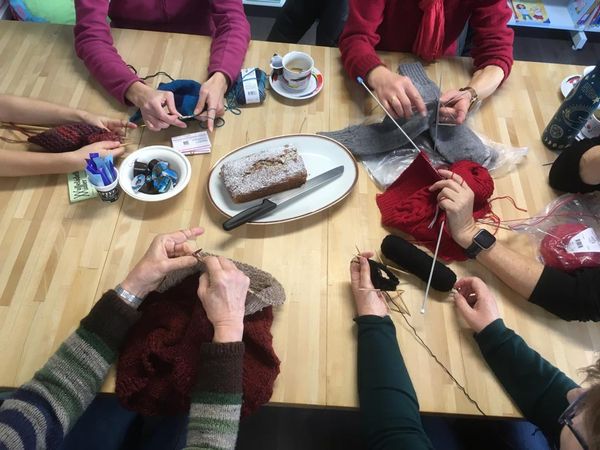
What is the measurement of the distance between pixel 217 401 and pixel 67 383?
0.89 ft

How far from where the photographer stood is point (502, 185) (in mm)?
1114

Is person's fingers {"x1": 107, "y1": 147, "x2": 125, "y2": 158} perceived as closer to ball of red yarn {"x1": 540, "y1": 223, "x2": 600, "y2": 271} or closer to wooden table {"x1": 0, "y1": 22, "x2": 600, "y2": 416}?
wooden table {"x1": 0, "y1": 22, "x2": 600, "y2": 416}

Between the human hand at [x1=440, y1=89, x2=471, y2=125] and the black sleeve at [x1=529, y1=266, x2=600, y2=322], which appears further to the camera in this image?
the human hand at [x1=440, y1=89, x2=471, y2=125]

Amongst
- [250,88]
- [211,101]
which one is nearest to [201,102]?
[211,101]

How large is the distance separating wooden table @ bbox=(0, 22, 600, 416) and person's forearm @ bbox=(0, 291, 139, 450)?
0.16 feet

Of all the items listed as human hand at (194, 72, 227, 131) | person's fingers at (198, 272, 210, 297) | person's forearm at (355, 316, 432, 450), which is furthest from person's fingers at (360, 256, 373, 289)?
human hand at (194, 72, 227, 131)

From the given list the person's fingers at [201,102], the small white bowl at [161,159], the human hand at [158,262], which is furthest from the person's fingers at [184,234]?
the person's fingers at [201,102]

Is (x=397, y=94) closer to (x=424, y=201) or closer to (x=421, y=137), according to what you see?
(x=421, y=137)

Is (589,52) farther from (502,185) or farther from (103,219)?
(103,219)

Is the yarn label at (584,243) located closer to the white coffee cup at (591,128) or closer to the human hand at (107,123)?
the white coffee cup at (591,128)

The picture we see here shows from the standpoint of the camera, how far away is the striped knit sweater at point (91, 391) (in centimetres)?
76

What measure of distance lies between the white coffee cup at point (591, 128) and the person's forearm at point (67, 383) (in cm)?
120

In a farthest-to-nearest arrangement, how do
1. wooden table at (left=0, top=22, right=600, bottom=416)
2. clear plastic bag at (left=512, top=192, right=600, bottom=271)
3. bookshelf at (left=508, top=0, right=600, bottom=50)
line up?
bookshelf at (left=508, top=0, right=600, bottom=50)
clear plastic bag at (left=512, top=192, right=600, bottom=271)
wooden table at (left=0, top=22, right=600, bottom=416)

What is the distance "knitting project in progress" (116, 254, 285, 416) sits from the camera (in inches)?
32.1
